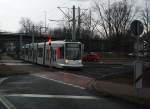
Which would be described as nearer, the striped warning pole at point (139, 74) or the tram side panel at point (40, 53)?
the striped warning pole at point (139, 74)

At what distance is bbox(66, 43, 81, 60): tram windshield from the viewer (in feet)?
141

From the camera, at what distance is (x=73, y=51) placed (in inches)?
1703

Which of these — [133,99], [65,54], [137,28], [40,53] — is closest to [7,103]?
[133,99]

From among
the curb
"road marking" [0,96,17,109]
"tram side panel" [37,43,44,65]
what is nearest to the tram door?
"tram side panel" [37,43,44,65]

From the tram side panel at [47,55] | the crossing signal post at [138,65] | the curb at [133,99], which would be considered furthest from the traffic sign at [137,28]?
the tram side panel at [47,55]

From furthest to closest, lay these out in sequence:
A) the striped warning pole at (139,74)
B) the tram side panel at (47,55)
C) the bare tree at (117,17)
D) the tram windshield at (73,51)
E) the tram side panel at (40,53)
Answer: the bare tree at (117,17) → the tram side panel at (40,53) → the tram side panel at (47,55) → the tram windshield at (73,51) → the striped warning pole at (139,74)

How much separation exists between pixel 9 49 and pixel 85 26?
3623 inches

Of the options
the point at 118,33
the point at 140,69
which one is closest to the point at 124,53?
the point at 118,33

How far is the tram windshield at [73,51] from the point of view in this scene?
43.1 meters

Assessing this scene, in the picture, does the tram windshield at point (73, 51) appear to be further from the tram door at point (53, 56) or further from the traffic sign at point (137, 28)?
the traffic sign at point (137, 28)

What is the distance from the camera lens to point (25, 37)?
12750cm

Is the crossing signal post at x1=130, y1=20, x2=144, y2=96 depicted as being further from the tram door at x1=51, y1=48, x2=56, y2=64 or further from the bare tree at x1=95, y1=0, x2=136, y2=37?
the bare tree at x1=95, y1=0, x2=136, y2=37

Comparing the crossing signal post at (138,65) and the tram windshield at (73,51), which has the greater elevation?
the crossing signal post at (138,65)

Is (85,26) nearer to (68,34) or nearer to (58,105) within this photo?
(68,34)
